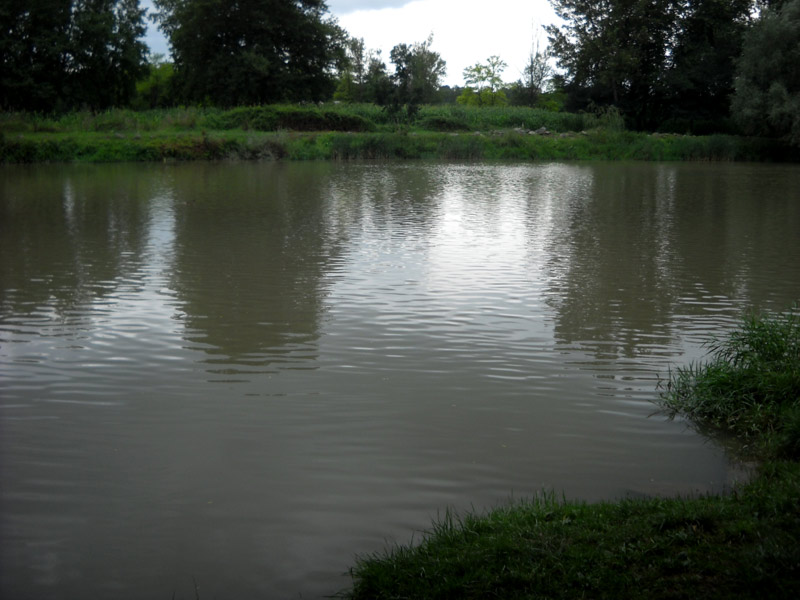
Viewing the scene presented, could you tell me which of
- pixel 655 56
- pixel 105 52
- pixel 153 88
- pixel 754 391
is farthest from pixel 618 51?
pixel 754 391

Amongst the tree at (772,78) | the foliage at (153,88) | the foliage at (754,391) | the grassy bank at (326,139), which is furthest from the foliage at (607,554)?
the foliage at (153,88)

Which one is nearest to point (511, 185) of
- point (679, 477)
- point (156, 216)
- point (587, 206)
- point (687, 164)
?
point (587, 206)

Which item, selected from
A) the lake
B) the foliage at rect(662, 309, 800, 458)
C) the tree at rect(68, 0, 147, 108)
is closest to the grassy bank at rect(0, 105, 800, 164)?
the tree at rect(68, 0, 147, 108)

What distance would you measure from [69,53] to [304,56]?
55.0 feet

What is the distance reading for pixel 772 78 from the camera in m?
41.8

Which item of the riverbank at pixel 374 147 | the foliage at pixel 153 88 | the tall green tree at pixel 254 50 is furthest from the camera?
the foliage at pixel 153 88

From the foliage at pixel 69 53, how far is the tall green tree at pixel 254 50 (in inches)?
147

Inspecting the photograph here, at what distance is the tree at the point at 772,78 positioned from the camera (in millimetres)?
39875

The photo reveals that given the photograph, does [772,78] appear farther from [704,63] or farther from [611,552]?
[611,552]

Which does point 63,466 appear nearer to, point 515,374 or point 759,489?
point 515,374

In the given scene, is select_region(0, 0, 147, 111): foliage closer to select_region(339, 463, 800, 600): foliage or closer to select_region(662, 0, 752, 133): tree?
select_region(662, 0, 752, 133): tree

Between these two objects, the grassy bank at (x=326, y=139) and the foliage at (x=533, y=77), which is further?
the foliage at (x=533, y=77)

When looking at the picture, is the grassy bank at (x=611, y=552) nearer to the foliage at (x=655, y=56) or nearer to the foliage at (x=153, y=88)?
the foliage at (x=655, y=56)

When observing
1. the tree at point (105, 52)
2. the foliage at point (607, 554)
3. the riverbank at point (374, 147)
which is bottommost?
the foliage at point (607, 554)
